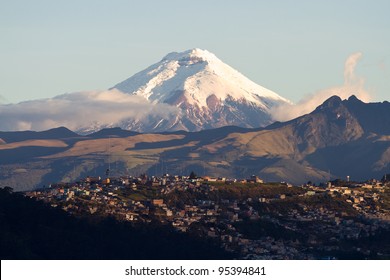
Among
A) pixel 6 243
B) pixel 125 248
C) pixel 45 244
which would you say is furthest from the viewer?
pixel 125 248

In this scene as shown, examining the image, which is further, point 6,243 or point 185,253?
point 185,253

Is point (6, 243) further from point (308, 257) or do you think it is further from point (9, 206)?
point (308, 257)
